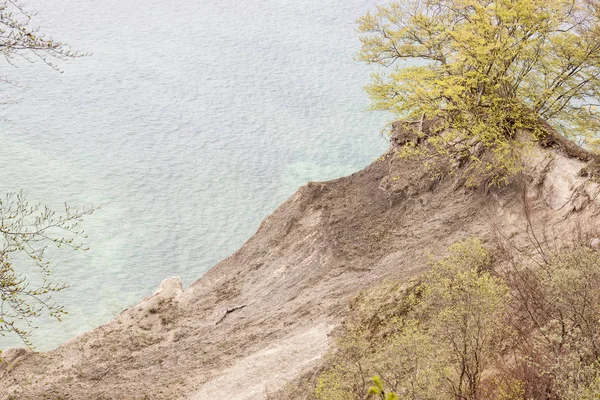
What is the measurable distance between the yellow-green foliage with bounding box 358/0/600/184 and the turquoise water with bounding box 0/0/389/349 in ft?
63.8

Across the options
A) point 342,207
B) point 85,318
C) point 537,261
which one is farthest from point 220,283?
point 537,261

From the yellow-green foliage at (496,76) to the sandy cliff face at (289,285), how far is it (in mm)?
1880

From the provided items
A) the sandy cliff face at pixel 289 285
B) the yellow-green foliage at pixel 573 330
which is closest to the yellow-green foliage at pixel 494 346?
the yellow-green foliage at pixel 573 330

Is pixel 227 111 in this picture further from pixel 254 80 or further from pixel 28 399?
pixel 28 399

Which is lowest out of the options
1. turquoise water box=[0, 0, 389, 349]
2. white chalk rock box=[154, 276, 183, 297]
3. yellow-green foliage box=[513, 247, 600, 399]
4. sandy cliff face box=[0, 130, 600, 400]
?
yellow-green foliage box=[513, 247, 600, 399]

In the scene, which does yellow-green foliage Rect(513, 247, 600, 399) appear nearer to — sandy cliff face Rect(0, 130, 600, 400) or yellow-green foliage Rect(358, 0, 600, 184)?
sandy cliff face Rect(0, 130, 600, 400)

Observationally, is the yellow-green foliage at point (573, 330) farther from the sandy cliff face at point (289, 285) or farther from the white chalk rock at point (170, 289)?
the white chalk rock at point (170, 289)

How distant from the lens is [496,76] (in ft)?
91.2

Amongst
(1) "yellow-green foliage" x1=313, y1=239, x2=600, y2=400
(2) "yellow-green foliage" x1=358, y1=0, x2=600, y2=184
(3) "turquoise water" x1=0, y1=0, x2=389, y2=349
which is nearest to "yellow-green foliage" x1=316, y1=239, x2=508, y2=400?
(1) "yellow-green foliage" x1=313, y1=239, x2=600, y2=400

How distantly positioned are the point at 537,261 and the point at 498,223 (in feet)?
13.7

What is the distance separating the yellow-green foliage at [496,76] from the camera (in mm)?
26906

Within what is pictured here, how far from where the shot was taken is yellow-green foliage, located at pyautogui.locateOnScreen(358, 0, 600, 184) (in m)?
26.9

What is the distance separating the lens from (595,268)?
1612cm

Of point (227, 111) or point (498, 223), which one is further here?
point (227, 111)
